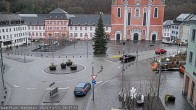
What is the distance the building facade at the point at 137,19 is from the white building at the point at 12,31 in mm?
27304

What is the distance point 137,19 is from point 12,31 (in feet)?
119

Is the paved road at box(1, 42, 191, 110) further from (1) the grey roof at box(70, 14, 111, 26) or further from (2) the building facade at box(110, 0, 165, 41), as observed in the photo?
(1) the grey roof at box(70, 14, 111, 26)

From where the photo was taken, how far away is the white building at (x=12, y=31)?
178 ft

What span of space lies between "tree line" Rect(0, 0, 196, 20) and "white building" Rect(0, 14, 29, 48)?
102ft

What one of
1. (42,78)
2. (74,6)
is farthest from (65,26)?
(74,6)

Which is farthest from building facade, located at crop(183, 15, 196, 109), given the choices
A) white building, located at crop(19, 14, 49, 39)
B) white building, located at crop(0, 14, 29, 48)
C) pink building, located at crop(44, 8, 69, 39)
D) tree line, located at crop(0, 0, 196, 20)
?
tree line, located at crop(0, 0, 196, 20)

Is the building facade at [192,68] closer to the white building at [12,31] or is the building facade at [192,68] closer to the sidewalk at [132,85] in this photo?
the sidewalk at [132,85]

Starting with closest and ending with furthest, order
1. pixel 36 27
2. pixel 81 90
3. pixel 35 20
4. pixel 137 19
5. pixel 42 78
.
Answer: pixel 81 90, pixel 42 78, pixel 137 19, pixel 36 27, pixel 35 20

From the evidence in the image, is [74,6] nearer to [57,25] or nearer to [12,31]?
[57,25]

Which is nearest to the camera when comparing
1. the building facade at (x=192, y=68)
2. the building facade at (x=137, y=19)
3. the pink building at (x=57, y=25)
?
the building facade at (x=192, y=68)

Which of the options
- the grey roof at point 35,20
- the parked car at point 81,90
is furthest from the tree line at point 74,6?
the parked car at point 81,90

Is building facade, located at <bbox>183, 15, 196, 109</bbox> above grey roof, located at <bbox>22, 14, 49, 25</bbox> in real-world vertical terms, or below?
below

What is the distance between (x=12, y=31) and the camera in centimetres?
5772

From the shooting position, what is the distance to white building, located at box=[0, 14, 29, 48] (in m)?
54.2
